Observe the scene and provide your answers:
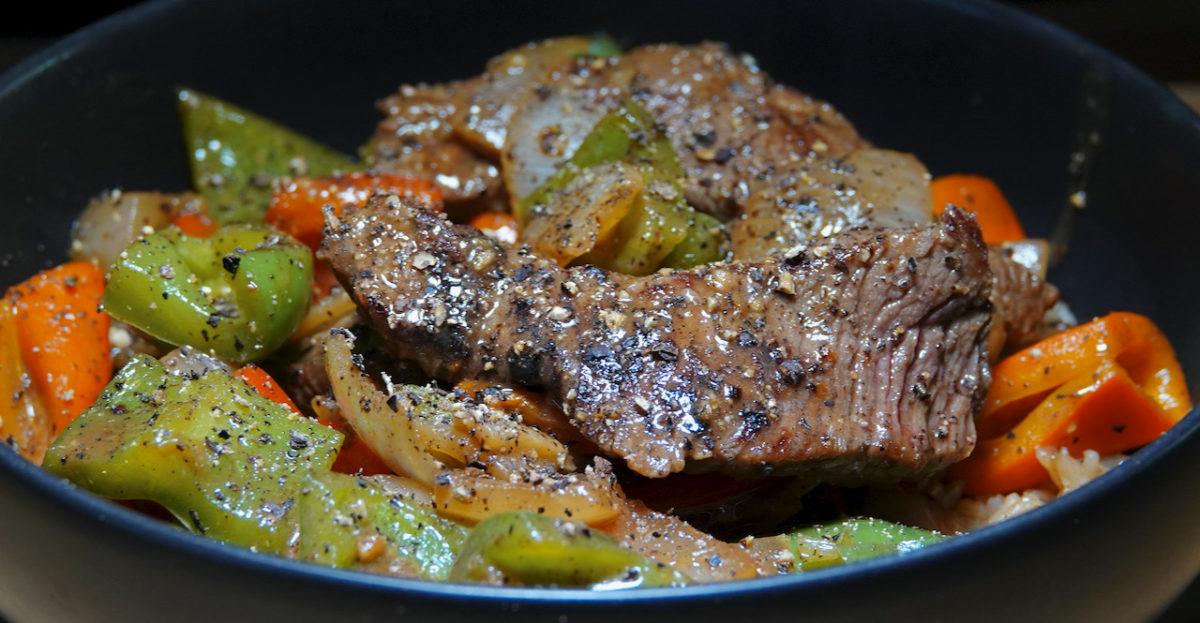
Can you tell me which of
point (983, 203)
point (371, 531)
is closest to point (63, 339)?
point (371, 531)

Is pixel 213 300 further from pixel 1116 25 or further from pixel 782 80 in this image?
pixel 1116 25

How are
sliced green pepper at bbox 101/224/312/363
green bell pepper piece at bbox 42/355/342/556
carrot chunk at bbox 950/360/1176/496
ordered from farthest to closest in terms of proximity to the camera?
1. carrot chunk at bbox 950/360/1176/496
2. sliced green pepper at bbox 101/224/312/363
3. green bell pepper piece at bbox 42/355/342/556

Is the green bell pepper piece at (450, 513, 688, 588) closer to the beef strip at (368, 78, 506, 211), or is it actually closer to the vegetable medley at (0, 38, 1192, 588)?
the vegetable medley at (0, 38, 1192, 588)

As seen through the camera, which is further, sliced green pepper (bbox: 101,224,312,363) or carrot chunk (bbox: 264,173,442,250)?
carrot chunk (bbox: 264,173,442,250)

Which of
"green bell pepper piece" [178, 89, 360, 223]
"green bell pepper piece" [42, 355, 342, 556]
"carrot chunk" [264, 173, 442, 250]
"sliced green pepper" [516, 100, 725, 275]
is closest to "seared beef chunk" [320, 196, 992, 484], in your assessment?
"sliced green pepper" [516, 100, 725, 275]

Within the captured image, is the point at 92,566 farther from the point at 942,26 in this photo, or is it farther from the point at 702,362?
the point at 942,26

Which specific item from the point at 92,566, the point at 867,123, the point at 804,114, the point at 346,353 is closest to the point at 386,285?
the point at 346,353

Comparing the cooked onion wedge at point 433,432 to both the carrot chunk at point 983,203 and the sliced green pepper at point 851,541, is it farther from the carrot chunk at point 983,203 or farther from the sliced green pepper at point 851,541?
the carrot chunk at point 983,203
